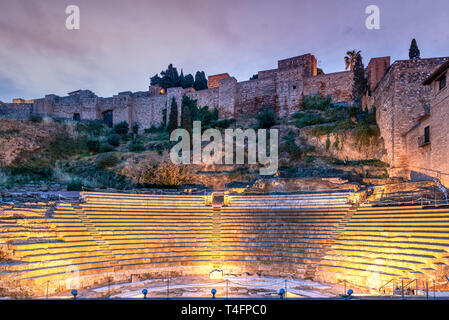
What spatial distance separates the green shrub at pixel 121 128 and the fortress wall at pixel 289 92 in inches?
696

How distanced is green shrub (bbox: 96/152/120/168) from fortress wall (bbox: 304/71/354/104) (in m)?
18.9

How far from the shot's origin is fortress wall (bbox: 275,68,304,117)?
31.7 meters

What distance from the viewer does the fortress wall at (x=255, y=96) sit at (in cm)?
3338

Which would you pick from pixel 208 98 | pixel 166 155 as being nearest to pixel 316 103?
pixel 208 98

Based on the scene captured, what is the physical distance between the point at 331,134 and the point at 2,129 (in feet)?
84.6

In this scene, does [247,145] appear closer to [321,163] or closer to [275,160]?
[275,160]

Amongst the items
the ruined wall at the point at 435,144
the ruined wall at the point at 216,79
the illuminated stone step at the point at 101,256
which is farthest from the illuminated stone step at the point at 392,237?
the ruined wall at the point at 216,79

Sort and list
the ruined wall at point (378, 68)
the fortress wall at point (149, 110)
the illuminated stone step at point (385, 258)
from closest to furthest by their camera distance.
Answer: the illuminated stone step at point (385, 258) → the ruined wall at point (378, 68) → the fortress wall at point (149, 110)

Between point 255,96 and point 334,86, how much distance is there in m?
8.01

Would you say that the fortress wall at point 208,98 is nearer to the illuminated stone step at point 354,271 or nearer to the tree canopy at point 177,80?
the tree canopy at point 177,80

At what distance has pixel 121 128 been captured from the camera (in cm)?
3725

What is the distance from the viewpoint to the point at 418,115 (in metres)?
17.2

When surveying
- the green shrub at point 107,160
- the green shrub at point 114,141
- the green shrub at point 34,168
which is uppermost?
the green shrub at point 114,141

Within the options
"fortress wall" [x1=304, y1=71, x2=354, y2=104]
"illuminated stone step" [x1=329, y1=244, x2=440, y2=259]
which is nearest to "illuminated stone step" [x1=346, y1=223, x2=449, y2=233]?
"illuminated stone step" [x1=329, y1=244, x2=440, y2=259]
